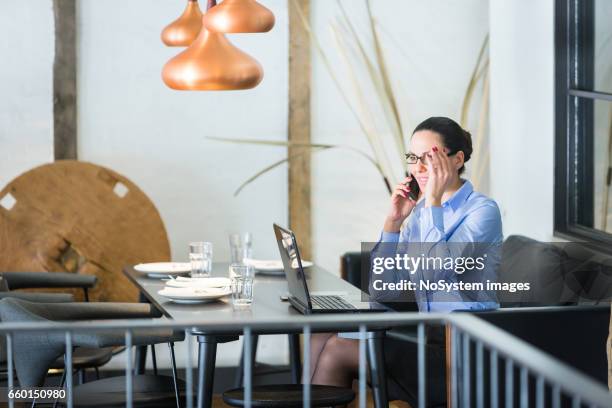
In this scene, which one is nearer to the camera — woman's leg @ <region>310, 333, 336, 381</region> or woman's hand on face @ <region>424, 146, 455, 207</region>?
woman's hand on face @ <region>424, 146, 455, 207</region>

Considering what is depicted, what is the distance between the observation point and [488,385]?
3305 millimetres

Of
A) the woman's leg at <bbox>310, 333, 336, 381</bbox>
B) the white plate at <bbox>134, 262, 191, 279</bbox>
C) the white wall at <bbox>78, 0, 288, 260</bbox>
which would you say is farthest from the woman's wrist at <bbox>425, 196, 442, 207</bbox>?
the white wall at <bbox>78, 0, 288, 260</bbox>

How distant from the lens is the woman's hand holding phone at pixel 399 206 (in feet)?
12.2

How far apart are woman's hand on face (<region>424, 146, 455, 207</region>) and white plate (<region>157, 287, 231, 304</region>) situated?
0.75m

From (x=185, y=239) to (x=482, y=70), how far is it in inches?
69.0

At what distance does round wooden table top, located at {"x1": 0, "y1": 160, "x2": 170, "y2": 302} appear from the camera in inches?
195

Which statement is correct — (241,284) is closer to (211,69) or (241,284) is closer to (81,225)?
(211,69)

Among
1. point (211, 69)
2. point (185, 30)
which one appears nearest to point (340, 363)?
point (211, 69)

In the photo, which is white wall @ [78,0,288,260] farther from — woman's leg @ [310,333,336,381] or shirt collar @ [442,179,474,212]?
shirt collar @ [442,179,474,212]

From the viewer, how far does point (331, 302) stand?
11.2 feet

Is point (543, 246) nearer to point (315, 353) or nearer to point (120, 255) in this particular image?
point (315, 353)

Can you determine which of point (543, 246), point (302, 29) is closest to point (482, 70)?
point (302, 29)

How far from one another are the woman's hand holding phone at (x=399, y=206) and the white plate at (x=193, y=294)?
625mm

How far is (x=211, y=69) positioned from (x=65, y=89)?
1976 mm
